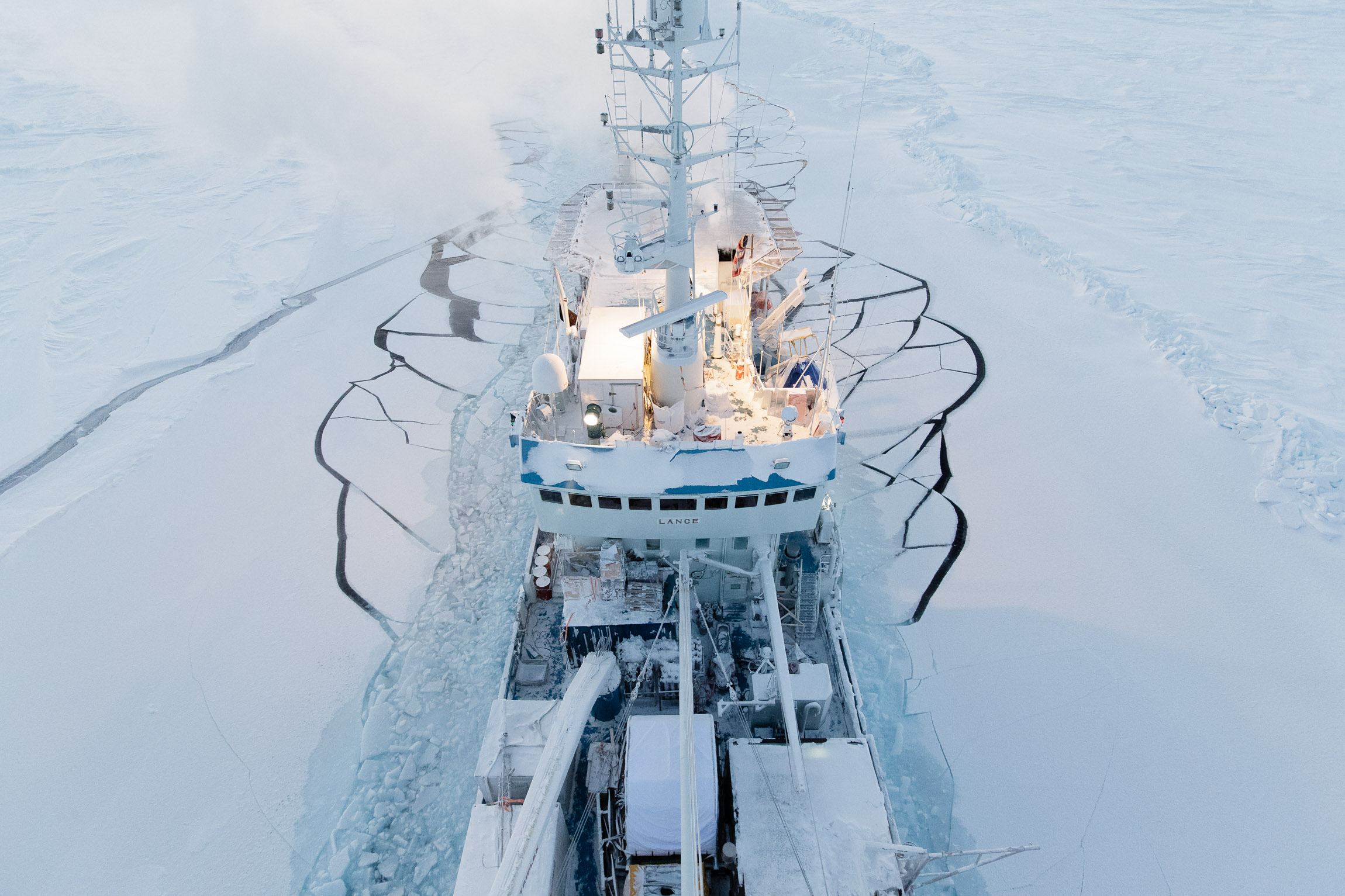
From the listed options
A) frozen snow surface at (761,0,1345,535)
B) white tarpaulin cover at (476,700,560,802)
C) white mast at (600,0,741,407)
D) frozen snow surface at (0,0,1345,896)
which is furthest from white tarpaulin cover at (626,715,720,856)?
frozen snow surface at (761,0,1345,535)

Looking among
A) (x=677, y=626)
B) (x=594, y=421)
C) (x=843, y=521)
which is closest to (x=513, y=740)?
(x=677, y=626)

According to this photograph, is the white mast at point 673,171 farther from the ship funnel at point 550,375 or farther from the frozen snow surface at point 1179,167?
the frozen snow surface at point 1179,167

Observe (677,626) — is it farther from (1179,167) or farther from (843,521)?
(1179,167)

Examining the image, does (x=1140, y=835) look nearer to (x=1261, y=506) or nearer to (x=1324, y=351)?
(x=1261, y=506)

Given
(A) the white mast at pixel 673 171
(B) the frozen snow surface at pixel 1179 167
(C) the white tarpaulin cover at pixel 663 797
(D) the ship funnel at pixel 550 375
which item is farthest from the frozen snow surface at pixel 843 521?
(A) the white mast at pixel 673 171

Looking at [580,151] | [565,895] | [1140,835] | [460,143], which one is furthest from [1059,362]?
[460,143]

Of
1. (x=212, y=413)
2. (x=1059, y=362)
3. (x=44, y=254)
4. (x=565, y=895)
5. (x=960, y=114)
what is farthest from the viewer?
(x=960, y=114)
